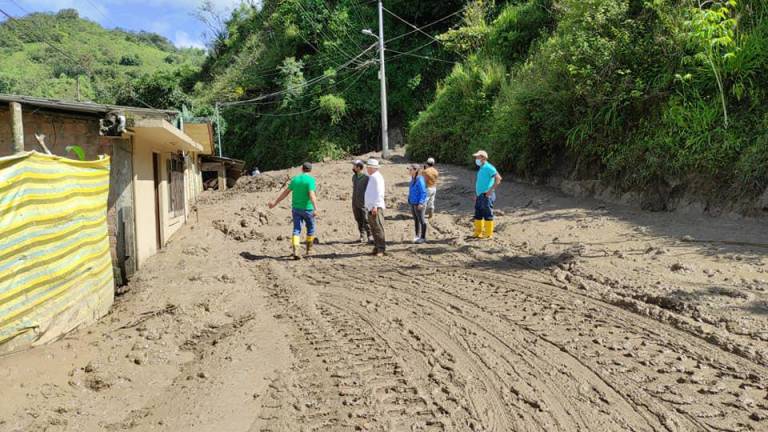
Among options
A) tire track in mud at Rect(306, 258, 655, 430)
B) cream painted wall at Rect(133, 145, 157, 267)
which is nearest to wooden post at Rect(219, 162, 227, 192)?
cream painted wall at Rect(133, 145, 157, 267)

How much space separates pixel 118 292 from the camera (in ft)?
24.7

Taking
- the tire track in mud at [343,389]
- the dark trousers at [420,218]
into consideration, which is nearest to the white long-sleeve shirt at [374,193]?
the dark trousers at [420,218]

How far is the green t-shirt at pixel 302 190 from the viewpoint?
8.72 meters

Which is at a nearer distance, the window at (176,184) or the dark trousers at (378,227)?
the dark trousers at (378,227)

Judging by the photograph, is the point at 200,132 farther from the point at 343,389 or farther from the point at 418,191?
the point at 343,389

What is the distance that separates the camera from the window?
40.0ft

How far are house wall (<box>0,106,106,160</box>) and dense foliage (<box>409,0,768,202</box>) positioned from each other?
9.46 metres

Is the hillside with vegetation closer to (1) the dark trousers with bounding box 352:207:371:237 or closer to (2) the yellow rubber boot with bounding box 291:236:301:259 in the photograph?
(1) the dark trousers with bounding box 352:207:371:237

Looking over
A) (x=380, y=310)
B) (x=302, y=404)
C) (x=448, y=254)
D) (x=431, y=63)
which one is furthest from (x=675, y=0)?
(x=431, y=63)

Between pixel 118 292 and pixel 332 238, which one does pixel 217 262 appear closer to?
pixel 118 292

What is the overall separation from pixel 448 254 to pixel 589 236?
2.44 m

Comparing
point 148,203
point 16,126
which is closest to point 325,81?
point 148,203

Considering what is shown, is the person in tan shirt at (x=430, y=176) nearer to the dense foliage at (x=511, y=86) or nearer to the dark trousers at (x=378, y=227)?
the dark trousers at (x=378, y=227)

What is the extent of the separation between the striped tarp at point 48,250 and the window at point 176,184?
5.98 m
